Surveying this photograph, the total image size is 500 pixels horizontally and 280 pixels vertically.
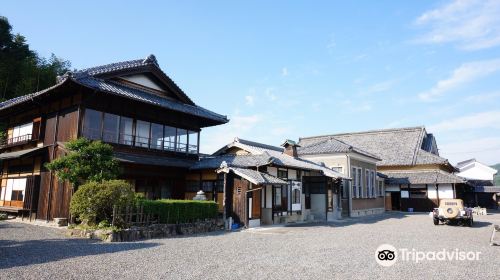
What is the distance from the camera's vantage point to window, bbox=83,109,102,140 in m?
16.4

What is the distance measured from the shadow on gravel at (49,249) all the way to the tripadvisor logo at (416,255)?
7181 mm

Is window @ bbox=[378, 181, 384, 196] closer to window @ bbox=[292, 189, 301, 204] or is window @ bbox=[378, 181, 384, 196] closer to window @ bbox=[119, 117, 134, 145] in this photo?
window @ bbox=[292, 189, 301, 204]

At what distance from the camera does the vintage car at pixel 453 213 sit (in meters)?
19.1

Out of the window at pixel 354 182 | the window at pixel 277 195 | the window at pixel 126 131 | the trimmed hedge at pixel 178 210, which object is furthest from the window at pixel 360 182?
the window at pixel 126 131

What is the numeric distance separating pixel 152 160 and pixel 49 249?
8441mm

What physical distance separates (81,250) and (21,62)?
2825 cm

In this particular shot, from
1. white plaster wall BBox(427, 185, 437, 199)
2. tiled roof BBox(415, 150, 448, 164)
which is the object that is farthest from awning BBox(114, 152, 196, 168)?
tiled roof BBox(415, 150, 448, 164)

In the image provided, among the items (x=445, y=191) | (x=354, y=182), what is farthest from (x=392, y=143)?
(x=354, y=182)

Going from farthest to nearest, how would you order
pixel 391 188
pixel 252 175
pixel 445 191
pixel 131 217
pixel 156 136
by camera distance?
pixel 391 188 → pixel 445 191 → pixel 156 136 → pixel 252 175 → pixel 131 217

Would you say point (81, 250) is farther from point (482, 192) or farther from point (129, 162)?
point (482, 192)

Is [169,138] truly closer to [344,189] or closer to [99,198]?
[99,198]

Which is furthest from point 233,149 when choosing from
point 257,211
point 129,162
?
point 129,162

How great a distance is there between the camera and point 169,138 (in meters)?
20.4

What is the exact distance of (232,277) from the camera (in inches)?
292
